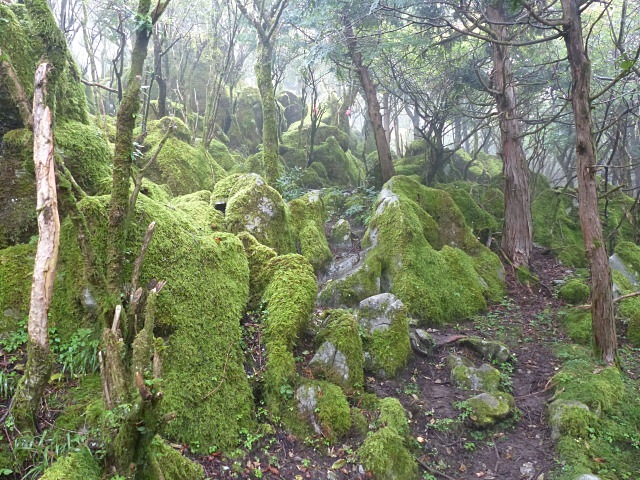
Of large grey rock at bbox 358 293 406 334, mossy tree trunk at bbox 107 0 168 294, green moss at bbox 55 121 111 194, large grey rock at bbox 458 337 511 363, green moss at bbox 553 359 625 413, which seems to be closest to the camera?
mossy tree trunk at bbox 107 0 168 294

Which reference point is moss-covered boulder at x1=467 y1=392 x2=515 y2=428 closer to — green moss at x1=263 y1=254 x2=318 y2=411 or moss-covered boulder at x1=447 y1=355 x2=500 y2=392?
moss-covered boulder at x1=447 y1=355 x2=500 y2=392

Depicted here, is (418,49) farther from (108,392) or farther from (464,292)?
(108,392)

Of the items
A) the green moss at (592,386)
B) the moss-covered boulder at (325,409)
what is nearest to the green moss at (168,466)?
the moss-covered boulder at (325,409)

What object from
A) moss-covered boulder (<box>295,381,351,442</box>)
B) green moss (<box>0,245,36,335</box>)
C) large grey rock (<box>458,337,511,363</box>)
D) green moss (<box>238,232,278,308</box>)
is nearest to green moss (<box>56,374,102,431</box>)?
green moss (<box>0,245,36,335</box>)

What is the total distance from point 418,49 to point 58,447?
479 inches

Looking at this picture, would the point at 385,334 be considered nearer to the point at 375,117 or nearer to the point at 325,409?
the point at 325,409

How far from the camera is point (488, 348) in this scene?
5.91 meters

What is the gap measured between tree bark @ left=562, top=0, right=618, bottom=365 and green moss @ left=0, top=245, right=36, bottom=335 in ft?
20.6

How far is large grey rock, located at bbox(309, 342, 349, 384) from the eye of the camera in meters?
4.68

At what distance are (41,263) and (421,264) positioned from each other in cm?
608

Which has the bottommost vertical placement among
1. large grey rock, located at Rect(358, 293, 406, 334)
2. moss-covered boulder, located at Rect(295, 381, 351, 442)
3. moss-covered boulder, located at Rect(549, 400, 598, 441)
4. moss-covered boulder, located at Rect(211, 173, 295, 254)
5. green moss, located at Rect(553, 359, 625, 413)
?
moss-covered boulder, located at Rect(549, 400, 598, 441)

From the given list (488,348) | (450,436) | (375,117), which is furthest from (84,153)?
(375,117)

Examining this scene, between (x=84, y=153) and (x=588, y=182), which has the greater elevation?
(x=84, y=153)

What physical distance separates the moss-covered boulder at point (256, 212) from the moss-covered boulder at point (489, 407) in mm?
3908
